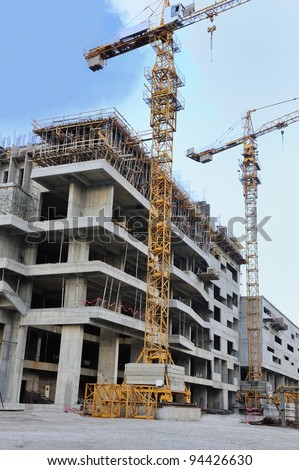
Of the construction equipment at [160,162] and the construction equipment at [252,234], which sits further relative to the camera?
the construction equipment at [252,234]

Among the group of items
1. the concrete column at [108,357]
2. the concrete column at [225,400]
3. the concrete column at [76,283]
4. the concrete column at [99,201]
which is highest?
the concrete column at [99,201]

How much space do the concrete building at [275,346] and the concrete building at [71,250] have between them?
27.5 metres

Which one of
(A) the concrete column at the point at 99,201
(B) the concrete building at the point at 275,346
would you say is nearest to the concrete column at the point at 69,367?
(A) the concrete column at the point at 99,201

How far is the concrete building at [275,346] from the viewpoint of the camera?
81.6m

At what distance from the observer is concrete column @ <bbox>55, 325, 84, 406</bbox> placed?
37688 mm

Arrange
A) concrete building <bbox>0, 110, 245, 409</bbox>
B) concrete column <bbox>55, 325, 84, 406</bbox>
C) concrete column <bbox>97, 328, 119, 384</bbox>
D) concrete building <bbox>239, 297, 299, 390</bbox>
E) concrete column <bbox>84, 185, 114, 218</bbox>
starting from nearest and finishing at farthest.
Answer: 1. concrete column <bbox>55, 325, 84, 406</bbox>
2. concrete building <bbox>0, 110, 245, 409</bbox>
3. concrete column <bbox>97, 328, 119, 384</bbox>
4. concrete column <bbox>84, 185, 114, 218</bbox>
5. concrete building <bbox>239, 297, 299, 390</bbox>

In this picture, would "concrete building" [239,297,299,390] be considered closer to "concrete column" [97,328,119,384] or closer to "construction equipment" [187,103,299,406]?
"construction equipment" [187,103,299,406]

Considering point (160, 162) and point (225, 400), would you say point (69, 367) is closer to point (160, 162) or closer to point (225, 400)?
point (160, 162)

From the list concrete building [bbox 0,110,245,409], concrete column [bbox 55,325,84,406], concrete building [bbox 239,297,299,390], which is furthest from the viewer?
concrete building [bbox 239,297,299,390]

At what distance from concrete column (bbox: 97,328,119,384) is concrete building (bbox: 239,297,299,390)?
139ft

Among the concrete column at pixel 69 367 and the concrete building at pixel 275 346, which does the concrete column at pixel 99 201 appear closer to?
the concrete column at pixel 69 367

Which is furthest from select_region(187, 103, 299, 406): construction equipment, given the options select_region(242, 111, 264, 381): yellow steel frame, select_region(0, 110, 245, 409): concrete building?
select_region(0, 110, 245, 409): concrete building

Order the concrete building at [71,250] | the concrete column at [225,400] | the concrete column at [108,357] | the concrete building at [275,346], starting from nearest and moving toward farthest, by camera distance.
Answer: the concrete building at [71,250]
the concrete column at [108,357]
the concrete column at [225,400]
the concrete building at [275,346]
